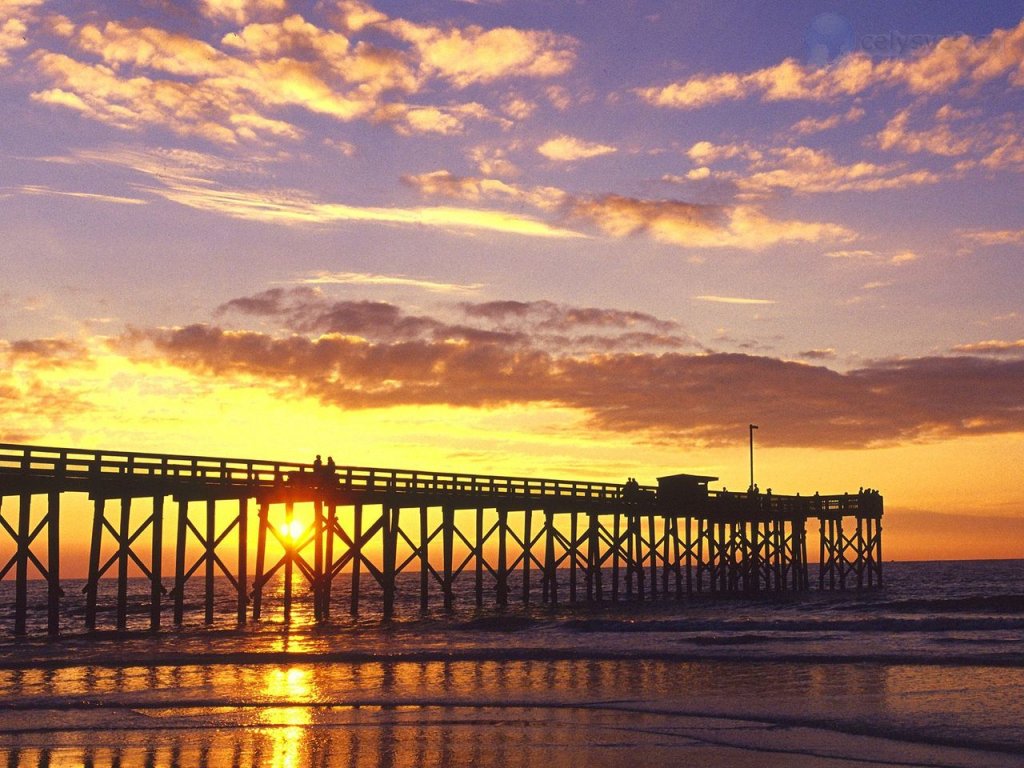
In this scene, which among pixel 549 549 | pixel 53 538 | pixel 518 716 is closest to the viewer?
pixel 518 716

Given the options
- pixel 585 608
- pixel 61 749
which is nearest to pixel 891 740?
pixel 61 749

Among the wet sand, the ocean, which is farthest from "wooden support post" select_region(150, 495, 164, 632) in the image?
the wet sand

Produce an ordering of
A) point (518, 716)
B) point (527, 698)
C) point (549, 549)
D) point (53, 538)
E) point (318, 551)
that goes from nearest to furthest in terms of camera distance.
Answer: point (518, 716), point (527, 698), point (53, 538), point (318, 551), point (549, 549)

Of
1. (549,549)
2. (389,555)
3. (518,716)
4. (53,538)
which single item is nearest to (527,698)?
(518,716)

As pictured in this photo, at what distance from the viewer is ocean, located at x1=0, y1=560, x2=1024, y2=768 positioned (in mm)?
12773

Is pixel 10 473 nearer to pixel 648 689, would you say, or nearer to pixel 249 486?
pixel 249 486

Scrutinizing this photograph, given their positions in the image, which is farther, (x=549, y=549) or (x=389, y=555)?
(x=549, y=549)

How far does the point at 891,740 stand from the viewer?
527 inches

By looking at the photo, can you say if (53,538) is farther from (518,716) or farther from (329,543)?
(518,716)

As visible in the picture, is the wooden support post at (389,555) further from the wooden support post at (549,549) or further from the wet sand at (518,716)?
the wet sand at (518,716)

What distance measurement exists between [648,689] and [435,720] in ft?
14.7

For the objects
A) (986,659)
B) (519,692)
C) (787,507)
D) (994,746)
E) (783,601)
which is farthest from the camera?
(787,507)

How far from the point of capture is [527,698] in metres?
17.1

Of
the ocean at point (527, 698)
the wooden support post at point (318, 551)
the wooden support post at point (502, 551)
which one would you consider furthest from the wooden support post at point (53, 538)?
the wooden support post at point (502, 551)
